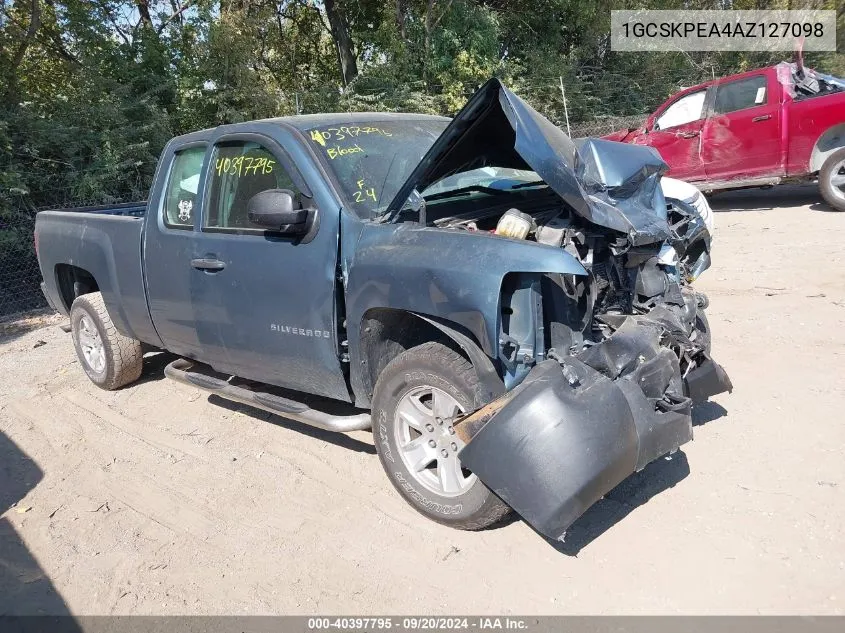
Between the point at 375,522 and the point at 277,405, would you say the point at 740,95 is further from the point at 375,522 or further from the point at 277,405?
the point at 375,522

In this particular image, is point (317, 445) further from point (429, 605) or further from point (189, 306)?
point (429, 605)

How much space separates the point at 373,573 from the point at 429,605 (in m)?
0.35

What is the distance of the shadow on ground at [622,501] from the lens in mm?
3136

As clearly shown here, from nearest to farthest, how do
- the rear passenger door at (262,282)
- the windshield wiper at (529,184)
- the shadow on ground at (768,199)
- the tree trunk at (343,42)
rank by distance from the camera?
the rear passenger door at (262,282), the windshield wiper at (529,184), the shadow on ground at (768,199), the tree trunk at (343,42)

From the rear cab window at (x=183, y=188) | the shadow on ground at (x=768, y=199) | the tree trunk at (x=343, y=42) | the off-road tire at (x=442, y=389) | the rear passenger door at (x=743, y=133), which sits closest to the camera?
the off-road tire at (x=442, y=389)

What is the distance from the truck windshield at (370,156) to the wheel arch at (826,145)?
6908 mm

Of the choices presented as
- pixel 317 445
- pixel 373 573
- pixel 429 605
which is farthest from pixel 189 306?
pixel 429 605

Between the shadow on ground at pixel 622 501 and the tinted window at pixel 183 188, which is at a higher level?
the tinted window at pixel 183 188

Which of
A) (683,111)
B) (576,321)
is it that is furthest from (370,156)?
(683,111)

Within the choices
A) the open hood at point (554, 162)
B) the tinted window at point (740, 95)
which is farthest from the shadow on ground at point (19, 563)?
the tinted window at point (740, 95)

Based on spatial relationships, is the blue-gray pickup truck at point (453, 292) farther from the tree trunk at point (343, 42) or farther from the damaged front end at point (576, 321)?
the tree trunk at point (343, 42)

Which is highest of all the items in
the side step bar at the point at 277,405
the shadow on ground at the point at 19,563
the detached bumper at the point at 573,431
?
the detached bumper at the point at 573,431

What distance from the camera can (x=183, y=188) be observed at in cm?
456

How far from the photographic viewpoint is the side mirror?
11.2 feet
